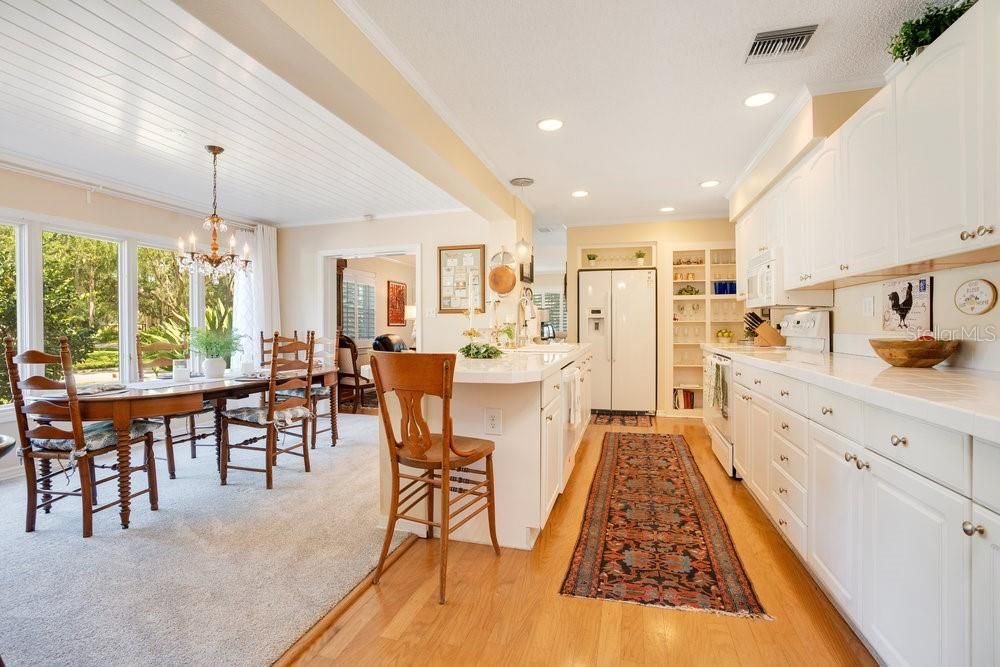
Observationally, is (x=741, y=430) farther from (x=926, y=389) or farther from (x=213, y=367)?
(x=213, y=367)

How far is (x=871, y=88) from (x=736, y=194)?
5.82 feet

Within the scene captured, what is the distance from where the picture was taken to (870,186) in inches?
86.4

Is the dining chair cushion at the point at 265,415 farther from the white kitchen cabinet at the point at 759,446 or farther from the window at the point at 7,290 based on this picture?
the white kitchen cabinet at the point at 759,446

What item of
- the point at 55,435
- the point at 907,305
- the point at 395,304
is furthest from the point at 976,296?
the point at 395,304

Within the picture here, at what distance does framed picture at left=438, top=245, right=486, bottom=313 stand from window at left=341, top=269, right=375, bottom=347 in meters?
2.57

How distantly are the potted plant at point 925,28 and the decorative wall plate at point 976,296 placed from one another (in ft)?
3.23

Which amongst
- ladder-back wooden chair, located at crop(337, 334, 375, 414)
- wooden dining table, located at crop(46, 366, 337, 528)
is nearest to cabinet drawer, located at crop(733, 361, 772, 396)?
wooden dining table, located at crop(46, 366, 337, 528)

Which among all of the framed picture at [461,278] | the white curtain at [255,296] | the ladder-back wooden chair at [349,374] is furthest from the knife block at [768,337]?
the white curtain at [255,296]

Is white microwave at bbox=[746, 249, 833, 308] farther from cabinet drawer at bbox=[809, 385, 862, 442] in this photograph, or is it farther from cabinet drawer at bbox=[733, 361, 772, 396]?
cabinet drawer at bbox=[809, 385, 862, 442]

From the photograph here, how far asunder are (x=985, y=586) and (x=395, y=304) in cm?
852

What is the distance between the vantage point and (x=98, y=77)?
2.40 metres

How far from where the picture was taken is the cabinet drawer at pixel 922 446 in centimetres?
108

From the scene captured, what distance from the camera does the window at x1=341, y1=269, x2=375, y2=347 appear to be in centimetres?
749

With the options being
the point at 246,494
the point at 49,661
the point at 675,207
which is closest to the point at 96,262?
the point at 246,494
